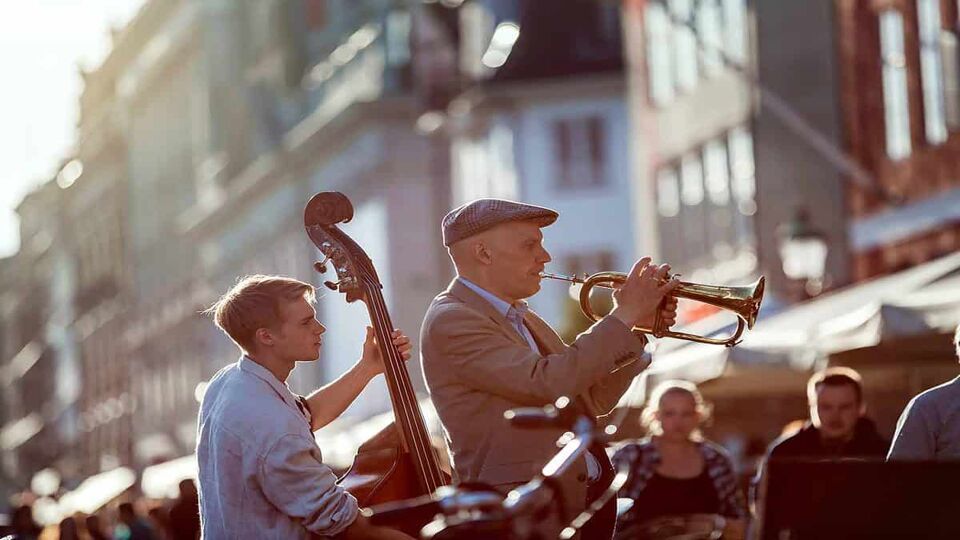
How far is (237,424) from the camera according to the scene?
286 inches

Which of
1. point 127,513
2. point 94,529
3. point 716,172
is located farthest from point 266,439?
point 716,172

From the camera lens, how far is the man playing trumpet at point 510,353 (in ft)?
23.1

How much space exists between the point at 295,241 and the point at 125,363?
32.4 metres

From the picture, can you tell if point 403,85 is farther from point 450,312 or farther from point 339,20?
point 450,312

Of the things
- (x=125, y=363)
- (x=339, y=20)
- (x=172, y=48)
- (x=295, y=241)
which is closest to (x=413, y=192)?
(x=295, y=241)

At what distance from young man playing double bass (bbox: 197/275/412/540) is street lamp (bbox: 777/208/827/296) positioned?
50.8ft

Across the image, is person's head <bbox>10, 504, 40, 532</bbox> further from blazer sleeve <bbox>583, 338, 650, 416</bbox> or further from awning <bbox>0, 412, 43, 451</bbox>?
awning <bbox>0, 412, 43, 451</bbox>

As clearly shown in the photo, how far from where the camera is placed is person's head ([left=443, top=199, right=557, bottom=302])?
731 cm

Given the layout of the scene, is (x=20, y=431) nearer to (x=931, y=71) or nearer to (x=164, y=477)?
(x=164, y=477)

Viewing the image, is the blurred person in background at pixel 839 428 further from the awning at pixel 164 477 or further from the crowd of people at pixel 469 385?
the awning at pixel 164 477

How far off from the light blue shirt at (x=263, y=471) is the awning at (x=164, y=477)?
1558 centimetres

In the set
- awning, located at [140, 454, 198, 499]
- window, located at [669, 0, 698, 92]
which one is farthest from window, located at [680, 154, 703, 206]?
awning, located at [140, 454, 198, 499]

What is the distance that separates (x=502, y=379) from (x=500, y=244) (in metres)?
0.44

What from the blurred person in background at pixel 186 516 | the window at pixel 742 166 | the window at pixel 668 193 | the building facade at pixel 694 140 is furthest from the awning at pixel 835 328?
the window at pixel 668 193
